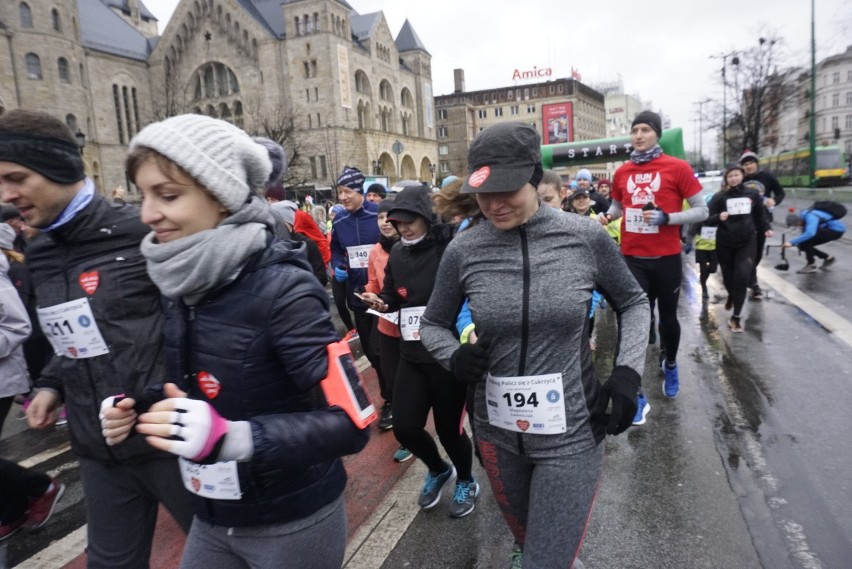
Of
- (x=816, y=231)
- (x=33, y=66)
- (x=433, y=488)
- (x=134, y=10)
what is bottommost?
(x=433, y=488)

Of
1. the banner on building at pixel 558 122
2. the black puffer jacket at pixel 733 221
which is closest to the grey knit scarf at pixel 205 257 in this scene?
the black puffer jacket at pixel 733 221

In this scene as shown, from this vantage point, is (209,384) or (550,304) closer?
(209,384)

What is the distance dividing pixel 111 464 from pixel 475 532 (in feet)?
6.52

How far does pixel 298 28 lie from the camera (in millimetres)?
55875

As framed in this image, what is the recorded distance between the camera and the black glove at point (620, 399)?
6.78 ft

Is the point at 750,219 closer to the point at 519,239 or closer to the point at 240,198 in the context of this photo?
the point at 519,239

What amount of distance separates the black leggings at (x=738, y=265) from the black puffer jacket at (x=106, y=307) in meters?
6.98

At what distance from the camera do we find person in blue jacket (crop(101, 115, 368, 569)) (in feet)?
5.22

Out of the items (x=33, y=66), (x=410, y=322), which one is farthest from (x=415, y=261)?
(x=33, y=66)

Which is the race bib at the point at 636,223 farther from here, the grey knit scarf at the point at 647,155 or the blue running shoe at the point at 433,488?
the blue running shoe at the point at 433,488

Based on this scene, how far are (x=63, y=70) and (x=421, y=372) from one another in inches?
2049

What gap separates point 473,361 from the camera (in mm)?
2078

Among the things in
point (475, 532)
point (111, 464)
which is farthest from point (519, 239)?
point (475, 532)

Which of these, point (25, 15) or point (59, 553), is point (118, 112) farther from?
point (59, 553)
